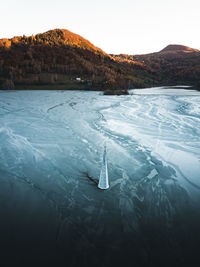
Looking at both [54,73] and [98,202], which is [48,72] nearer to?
[54,73]

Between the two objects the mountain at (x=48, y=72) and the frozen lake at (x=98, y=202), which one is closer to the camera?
the frozen lake at (x=98, y=202)

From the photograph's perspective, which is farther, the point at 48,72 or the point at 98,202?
the point at 48,72

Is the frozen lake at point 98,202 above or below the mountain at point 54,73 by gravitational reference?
below

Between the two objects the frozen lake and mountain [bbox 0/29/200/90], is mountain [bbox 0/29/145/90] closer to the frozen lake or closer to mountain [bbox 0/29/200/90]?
mountain [bbox 0/29/200/90]

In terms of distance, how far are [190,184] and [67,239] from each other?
3800mm

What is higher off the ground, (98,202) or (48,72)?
(48,72)

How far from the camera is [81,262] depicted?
2.51 m

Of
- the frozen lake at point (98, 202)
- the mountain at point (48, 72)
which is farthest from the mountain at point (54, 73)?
the frozen lake at point (98, 202)

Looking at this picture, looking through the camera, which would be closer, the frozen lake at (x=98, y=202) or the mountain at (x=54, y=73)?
the frozen lake at (x=98, y=202)

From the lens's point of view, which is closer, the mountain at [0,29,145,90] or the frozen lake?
the frozen lake

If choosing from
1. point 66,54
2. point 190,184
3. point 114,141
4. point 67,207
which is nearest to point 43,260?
point 67,207

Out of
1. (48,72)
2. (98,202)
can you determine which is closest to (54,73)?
(48,72)

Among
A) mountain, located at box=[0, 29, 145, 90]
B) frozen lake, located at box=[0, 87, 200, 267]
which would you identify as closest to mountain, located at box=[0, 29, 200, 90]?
mountain, located at box=[0, 29, 145, 90]

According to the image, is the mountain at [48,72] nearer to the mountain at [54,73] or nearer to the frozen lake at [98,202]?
the mountain at [54,73]
